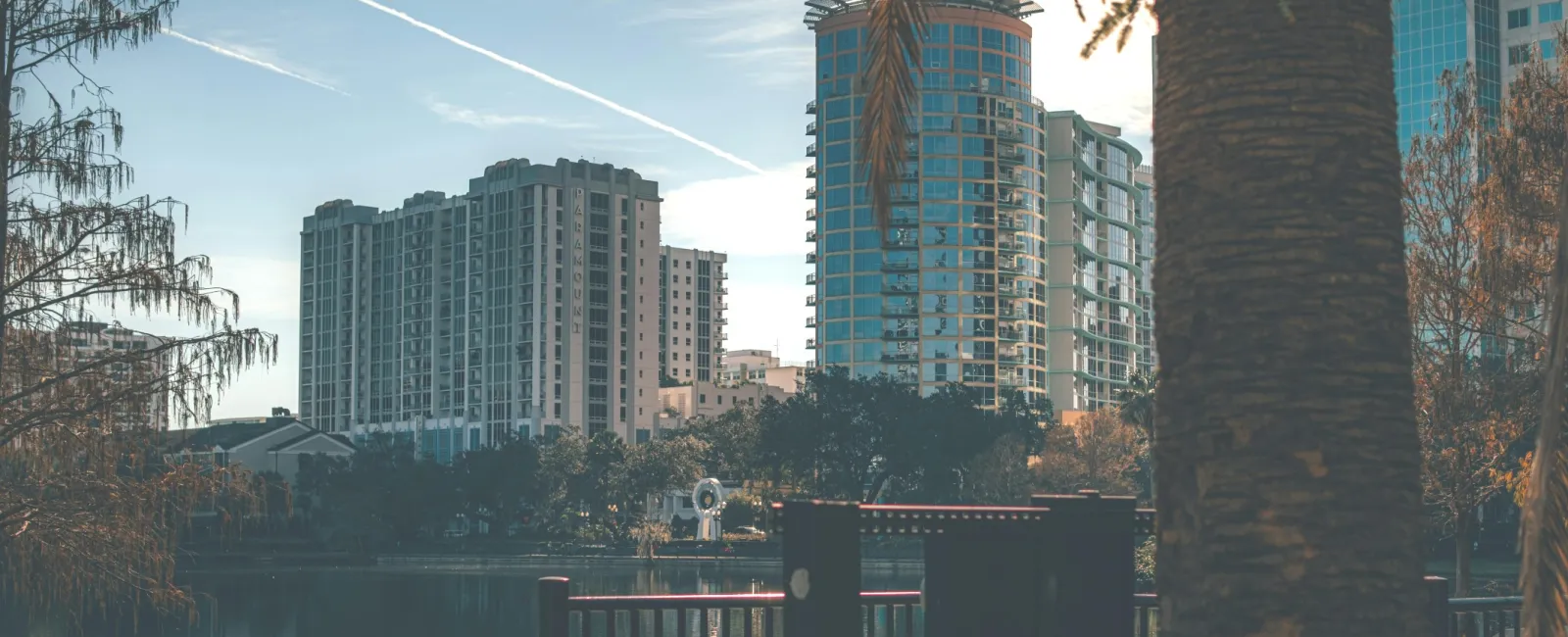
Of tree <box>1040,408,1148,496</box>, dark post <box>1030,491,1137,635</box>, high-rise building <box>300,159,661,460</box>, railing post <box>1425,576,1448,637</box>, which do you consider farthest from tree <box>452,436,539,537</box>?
dark post <box>1030,491,1137,635</box>

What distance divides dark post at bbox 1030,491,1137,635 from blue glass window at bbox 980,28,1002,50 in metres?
129

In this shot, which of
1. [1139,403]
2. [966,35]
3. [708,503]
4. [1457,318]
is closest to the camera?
[1457,318]

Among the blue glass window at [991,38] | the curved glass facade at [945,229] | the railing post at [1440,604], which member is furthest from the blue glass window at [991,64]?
the railing post at [1440,604]

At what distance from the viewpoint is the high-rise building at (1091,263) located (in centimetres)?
14400

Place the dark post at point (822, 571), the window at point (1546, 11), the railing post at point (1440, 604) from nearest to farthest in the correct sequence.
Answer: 1. the dark post at point (822, 571)
2. the railing post at point (1440, 604)
3. the window at point (1546, 11)

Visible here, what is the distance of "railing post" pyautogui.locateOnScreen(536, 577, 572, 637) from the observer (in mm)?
8836

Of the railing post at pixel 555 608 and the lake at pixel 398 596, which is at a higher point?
the railing post at pixel 555 608

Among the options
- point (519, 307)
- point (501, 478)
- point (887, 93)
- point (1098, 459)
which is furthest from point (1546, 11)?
point (887, 93)

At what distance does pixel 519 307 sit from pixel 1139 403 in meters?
102

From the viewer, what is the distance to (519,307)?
159500 mm

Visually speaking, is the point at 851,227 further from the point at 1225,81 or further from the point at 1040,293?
the point at 1225,81

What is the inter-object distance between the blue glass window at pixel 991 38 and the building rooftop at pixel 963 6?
2.00 meters

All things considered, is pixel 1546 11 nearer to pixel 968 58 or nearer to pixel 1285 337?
pixel 968 58

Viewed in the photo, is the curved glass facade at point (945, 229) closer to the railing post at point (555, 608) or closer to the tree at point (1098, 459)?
the tree at point (1098, 459)
